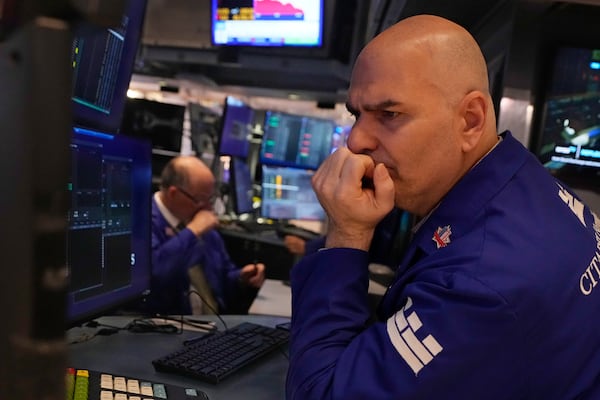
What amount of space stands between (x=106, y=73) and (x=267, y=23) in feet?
6.99

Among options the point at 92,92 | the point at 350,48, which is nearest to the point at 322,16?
the point at 350,48

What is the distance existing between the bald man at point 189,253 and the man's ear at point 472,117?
1735 mm

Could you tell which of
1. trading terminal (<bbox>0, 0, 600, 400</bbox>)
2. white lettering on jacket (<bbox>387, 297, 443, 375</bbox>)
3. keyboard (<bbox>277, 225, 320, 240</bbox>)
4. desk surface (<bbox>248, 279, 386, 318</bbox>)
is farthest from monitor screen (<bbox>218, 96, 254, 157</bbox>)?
white lettering on jacket (<bbox>387, 297, 443, 375</bbox>)

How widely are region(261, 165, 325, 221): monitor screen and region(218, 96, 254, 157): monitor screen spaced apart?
0.25 meters

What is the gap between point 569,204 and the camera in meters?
0.93

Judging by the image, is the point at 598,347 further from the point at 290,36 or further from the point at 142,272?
the point at 290,36

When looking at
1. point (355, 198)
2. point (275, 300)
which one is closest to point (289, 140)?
point (275, 300)

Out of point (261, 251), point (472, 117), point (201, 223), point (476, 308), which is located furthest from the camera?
point (261, 251)

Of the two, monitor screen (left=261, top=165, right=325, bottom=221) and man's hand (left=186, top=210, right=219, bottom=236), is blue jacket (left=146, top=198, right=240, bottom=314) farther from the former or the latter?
monitor screen (left=261, top=165, right=325, bottom=221)

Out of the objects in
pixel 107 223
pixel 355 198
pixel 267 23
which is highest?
pixel 267 23

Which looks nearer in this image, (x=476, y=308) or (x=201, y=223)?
(x=476, y=308)

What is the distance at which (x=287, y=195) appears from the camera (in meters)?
4.07

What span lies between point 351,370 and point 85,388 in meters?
0.42

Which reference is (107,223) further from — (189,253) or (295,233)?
(295,233)
